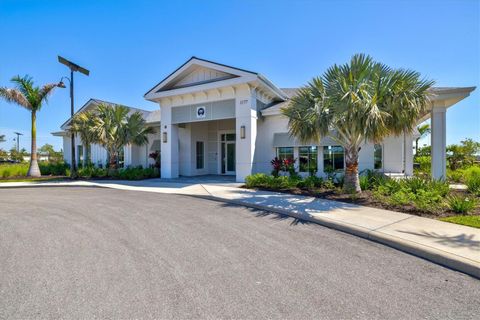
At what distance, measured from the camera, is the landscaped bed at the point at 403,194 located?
6367mm

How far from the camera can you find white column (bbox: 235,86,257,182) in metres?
13.3

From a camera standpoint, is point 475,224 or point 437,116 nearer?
point 475,224

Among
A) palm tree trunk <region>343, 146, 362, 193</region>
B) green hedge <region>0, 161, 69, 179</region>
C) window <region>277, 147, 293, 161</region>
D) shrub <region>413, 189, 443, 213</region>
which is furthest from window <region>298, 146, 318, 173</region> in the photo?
green hedge <region>0, 161, 69, 179</region>

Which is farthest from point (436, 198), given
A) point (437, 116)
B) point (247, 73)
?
point (247, 73)

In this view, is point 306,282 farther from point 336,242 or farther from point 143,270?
point 143,270

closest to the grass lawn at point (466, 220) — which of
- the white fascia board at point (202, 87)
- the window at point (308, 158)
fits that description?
the window at point (308, 158)

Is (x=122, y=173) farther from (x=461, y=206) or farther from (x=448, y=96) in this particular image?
(x=448, y=96)

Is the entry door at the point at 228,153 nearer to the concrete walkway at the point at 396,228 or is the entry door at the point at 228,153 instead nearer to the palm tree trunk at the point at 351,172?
the concrete walkway at the point at 396,228

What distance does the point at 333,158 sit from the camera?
13.6 m

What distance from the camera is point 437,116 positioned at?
34.3 feet

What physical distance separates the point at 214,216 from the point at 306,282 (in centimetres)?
390

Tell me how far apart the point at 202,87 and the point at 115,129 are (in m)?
6.55

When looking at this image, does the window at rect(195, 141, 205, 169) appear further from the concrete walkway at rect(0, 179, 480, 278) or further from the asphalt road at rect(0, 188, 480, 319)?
the asphalt road at rect(0, 188, 480, 319)

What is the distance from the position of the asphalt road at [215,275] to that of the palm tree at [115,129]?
1058 cm
